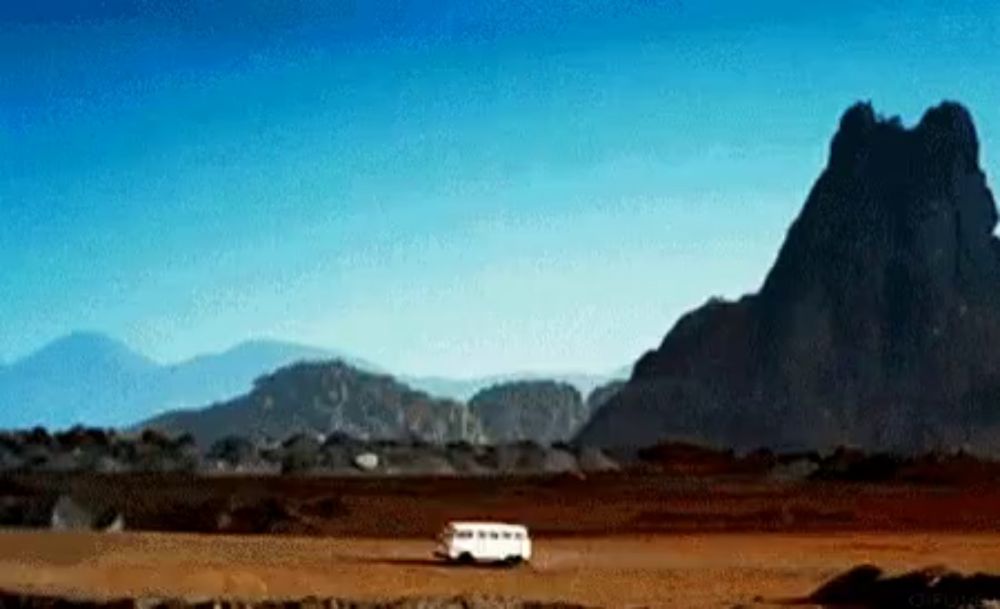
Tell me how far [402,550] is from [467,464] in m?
62.3

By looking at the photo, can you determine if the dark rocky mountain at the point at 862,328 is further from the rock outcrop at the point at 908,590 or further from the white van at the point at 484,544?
the rock outcrop at the point at 908,590

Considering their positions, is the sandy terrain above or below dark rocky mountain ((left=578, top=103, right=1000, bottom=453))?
below

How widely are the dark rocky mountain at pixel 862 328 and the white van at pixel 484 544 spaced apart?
344ft

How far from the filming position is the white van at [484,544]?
149ft

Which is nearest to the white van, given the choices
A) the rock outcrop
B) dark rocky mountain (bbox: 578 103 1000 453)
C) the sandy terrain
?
the sandy terrain

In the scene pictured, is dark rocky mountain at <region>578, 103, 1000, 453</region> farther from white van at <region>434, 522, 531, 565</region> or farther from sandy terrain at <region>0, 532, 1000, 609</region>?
white van at <region>434, 522, 531, 565</region>

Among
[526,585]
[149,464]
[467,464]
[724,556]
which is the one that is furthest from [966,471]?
[526,585]

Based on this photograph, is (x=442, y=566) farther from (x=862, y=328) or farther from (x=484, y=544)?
(x=862, y=328)

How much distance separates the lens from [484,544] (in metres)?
45.8

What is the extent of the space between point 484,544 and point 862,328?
380ft

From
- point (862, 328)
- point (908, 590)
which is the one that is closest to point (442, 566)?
point (908, 590)

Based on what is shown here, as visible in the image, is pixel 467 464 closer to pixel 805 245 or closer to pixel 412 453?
pixel 412 453

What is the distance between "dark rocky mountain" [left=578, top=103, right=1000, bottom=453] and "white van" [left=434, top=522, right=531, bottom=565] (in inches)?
4127

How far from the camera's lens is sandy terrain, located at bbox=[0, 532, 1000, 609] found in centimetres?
3978
